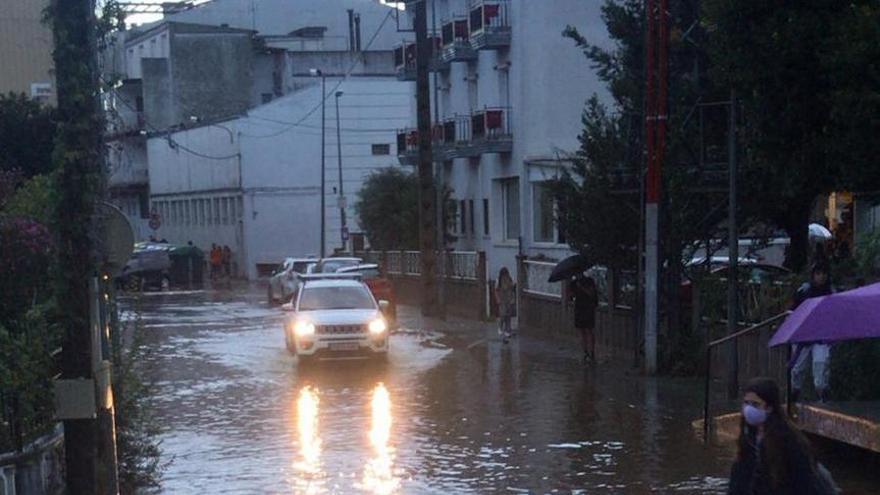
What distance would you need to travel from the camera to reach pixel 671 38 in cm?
2220

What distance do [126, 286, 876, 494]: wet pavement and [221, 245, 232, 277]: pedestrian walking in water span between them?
41.8 metres

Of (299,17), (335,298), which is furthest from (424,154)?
(299,17)

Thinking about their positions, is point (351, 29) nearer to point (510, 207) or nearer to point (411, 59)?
point (411, 59)

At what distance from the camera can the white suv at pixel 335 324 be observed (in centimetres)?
2545

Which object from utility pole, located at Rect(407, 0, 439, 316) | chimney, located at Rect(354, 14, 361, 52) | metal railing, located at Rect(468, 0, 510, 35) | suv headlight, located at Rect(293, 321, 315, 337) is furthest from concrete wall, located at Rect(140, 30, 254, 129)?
suv headlight, located at Rect(293, 321, 315, 337)

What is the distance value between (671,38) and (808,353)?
7420 millimetres

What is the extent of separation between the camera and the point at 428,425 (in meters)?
17.7

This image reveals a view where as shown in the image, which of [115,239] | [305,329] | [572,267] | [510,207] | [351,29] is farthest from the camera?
[351,29]

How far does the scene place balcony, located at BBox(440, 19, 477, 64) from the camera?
45938 millimetres

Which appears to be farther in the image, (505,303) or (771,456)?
(505,303)

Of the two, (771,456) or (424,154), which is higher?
(424,154)

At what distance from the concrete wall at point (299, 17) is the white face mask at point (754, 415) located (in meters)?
79.6

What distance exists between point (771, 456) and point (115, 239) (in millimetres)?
6711

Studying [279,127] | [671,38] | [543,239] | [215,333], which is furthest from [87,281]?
[279,127]
